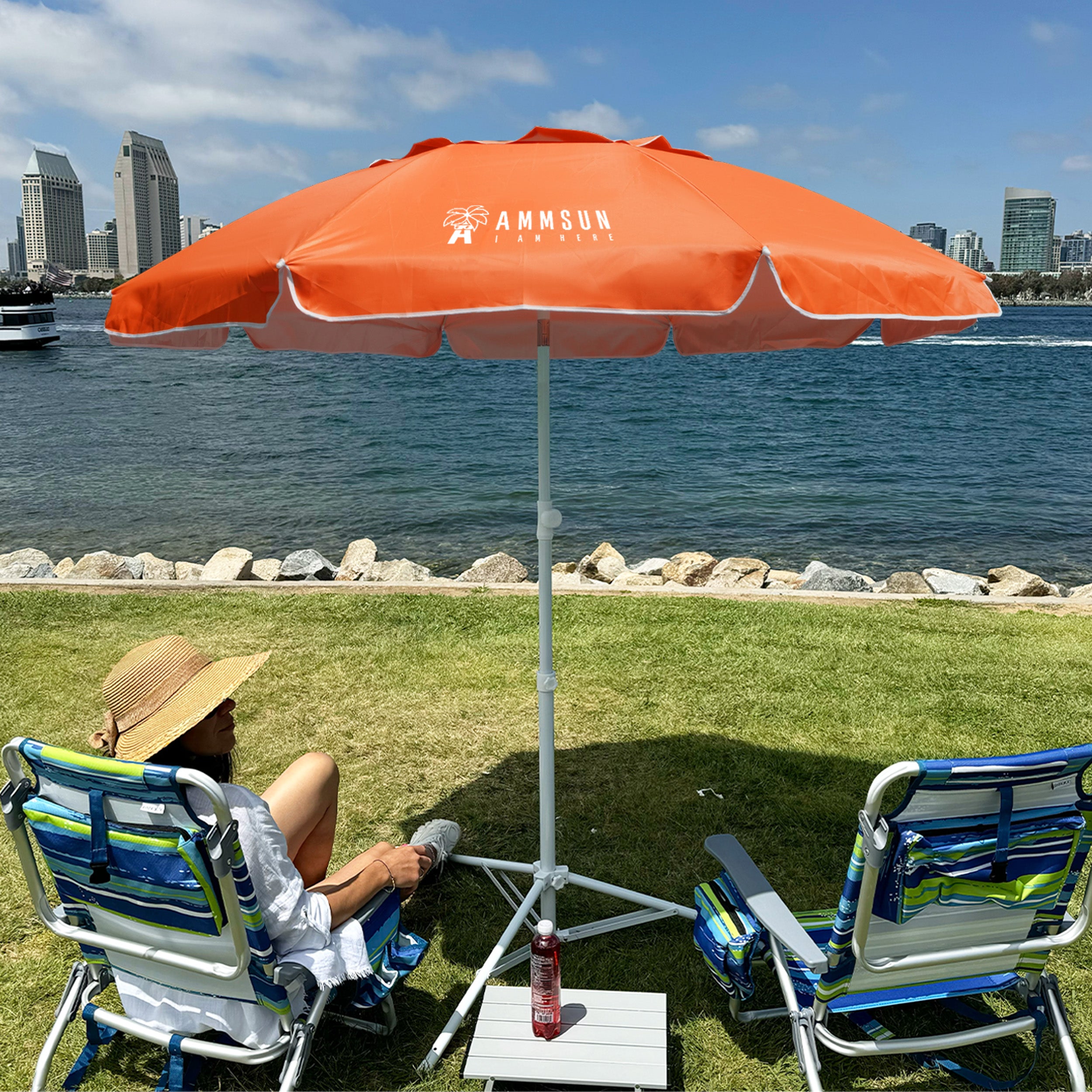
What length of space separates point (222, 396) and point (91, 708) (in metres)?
39.3

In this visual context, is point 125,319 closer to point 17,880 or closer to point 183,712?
point 183,712

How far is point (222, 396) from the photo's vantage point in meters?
42.8

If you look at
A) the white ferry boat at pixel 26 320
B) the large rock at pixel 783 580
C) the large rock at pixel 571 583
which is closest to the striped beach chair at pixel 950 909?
the large rock at pixel 571 583

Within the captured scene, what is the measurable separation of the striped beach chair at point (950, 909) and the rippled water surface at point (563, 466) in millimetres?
1557

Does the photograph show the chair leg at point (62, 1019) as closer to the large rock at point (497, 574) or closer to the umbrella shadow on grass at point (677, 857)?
the umbrella shadow on grass at point (677, 857)

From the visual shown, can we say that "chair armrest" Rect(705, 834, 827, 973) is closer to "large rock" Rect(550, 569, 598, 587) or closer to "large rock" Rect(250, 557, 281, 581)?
"large rock" Rect(550, 569, 598, 587)

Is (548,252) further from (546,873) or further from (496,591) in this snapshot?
(496,591)

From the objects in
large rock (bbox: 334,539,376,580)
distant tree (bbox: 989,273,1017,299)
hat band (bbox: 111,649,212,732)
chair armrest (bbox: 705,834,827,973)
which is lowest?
large rock (bbox: 334,539,376,580)

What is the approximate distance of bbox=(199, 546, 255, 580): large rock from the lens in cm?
1174

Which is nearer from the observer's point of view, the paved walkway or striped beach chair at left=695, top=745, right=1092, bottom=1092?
striped beach chair at left=695, top=745, right=1092, bottom=1092

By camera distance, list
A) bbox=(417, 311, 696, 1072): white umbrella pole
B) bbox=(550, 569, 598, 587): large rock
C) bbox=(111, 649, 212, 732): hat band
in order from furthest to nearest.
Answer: bbox=(550, 569, 598, 587): large rock < bbox=(417, 311, 696, 1072): white umbrella pole < bbox=(111, 649, 212, 732): hat band

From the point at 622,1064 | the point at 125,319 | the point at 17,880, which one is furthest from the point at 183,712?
the point at 17,880

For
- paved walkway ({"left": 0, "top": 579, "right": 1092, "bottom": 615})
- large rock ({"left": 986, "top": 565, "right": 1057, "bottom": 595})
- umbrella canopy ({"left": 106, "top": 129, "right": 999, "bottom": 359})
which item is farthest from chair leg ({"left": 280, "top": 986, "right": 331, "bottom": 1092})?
large rock ({"left": 986, "top": 565, "right": 1057, "bottom": 595})

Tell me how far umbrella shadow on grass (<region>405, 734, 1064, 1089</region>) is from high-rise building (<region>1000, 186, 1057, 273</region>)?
200 meters
